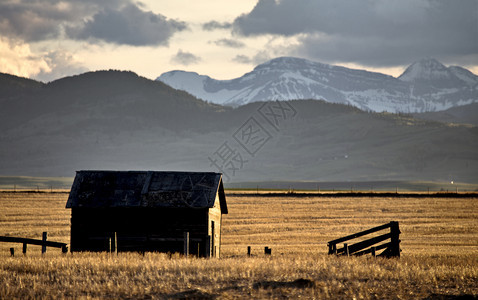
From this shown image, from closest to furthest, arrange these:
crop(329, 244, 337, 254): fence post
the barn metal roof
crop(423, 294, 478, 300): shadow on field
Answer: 1. crop(423, 294, 478, 300): shadow on field
2. crop(329, 244, 337, 254): fence post
3. the barn metal roof

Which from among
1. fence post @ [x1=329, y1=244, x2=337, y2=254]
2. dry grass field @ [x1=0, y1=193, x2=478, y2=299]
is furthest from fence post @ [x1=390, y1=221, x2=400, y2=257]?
fence post @ [x1=329, y1=244, x2=337, y2=254]

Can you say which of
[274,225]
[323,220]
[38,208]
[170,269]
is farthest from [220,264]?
[38,208]

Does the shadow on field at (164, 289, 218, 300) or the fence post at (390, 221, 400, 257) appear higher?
the fence post at (390, 221, 400, 257)

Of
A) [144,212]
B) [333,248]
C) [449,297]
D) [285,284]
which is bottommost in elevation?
[449,297]

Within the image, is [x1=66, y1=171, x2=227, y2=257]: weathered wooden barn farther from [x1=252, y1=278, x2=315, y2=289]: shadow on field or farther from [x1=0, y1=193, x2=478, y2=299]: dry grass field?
[x1=252, y1=278, x2=315, y2=289]: shadow on field

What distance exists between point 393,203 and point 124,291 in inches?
2159

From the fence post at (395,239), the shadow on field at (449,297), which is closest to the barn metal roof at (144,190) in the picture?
the fence post at (395,239)

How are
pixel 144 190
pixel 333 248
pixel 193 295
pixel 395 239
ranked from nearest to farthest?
1. pixel 193 295
2. pixel 395 239
3. pixel 333 248
4. pixel 144 190

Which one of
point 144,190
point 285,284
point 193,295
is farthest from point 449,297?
point 144,190

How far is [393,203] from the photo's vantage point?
66688 mm

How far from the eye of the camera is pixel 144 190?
88.7 feet

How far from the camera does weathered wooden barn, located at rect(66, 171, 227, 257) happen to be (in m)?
26.8

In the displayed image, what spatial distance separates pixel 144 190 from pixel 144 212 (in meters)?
0.90

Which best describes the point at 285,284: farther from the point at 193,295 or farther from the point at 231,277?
the point at 193,295
